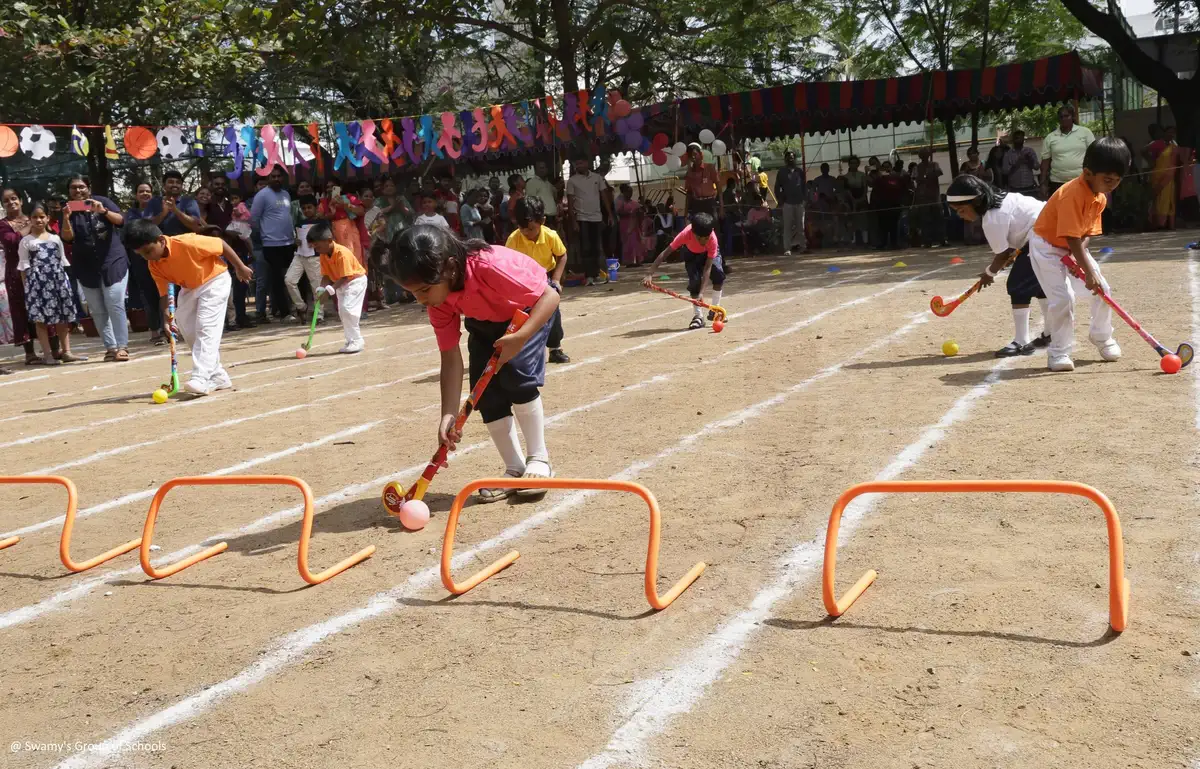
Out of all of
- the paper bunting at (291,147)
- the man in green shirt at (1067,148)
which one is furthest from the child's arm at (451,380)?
the man in green shirt at (1067,148)

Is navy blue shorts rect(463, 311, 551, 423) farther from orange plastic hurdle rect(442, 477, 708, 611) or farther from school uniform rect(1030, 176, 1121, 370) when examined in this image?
school uniform rect(1030, 176, 1121, 370)

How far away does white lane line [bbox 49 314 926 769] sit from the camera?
3.50m

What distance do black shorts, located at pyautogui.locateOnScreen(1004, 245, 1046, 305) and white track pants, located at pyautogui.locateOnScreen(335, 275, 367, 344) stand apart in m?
7.34

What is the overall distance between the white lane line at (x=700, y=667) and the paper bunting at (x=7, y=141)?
13324mm

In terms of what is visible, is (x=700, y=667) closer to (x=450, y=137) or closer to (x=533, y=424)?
(x=533, y=424)

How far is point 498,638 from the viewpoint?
13.4ft

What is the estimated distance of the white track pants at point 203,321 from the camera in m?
10.4

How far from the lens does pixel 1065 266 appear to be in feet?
25.9

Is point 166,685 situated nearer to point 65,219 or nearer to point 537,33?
point 65,219

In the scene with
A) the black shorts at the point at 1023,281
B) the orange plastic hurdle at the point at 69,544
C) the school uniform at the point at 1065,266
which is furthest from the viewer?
the black shorts at the point at 1023,281

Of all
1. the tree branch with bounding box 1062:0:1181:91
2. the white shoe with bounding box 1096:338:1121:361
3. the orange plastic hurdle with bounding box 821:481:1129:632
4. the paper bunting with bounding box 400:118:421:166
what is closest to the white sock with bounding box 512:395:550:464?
the orange plastic hurdle with bounding box 821:481:1129:632

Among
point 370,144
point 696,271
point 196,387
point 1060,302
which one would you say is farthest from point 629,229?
point 1060,302

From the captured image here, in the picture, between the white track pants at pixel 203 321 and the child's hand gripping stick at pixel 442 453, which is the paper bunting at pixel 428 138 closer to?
the white track pants at pixel 203 321

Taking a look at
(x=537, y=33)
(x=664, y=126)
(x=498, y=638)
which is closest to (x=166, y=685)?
(x=498, y=638)
